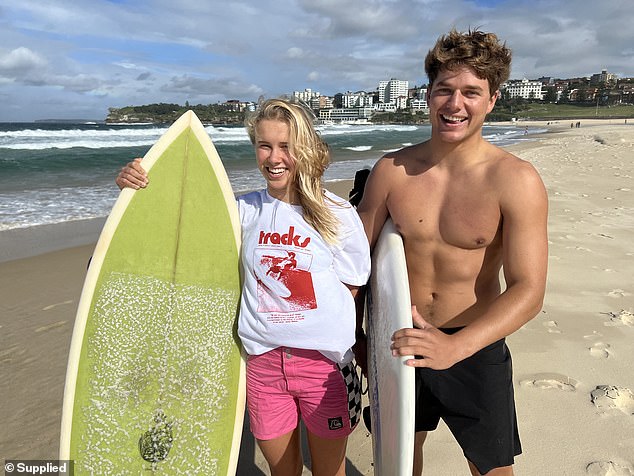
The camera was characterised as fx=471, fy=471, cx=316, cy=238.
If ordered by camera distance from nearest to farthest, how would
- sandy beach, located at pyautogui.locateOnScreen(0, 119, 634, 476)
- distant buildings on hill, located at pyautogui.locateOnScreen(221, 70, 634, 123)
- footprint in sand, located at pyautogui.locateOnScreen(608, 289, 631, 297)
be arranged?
sandy beach, located at pyautogui.locateOnScreen(0, 119, 634, 476), footprint in sand, located at pyautogui.locateOnScreen(608, 289, 631, 297), distant buildings on hill, located at pyautogui.locateOnScreen(221, 70, 634, 123)

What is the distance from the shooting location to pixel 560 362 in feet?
10.4

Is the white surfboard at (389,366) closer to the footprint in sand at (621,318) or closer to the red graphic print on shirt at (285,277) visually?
the red graphic print on shirt at (285,277)

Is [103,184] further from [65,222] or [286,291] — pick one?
[286,291]

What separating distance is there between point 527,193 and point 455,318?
57cm

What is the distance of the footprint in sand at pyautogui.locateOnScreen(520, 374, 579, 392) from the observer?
114 inches

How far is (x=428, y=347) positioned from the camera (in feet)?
4.98

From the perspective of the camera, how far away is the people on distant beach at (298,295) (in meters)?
1.73

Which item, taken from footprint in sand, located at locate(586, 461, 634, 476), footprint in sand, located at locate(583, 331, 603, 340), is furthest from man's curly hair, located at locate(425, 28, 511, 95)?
footprint in sand, located at locate(583, 331, 603, 340)

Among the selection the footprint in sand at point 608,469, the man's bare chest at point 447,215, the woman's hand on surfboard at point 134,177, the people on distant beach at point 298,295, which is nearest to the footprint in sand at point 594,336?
the footprint in sand at point 608,469

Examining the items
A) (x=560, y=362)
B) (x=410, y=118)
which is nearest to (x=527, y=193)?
(x=560, y=362)

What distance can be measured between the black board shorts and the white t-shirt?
41 cm

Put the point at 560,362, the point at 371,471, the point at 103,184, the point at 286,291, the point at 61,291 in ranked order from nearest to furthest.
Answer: the point at 286,291 < the point at 371,471 < the point at 560,362 < the point at 61,291 < the point at 103,184

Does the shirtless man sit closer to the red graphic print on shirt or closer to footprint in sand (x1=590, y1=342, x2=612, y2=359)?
the red graphic print on shirt

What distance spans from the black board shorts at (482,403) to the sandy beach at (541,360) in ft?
2.06
